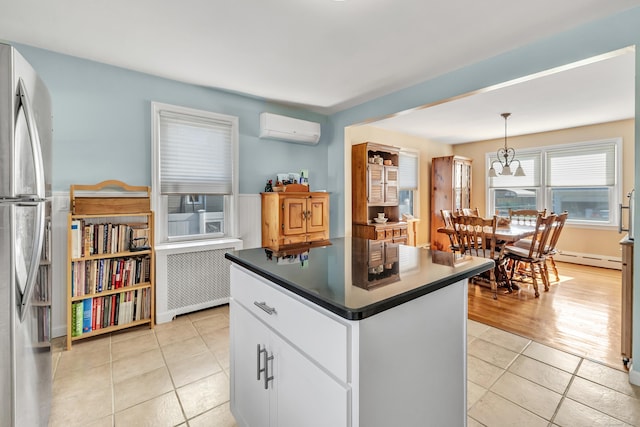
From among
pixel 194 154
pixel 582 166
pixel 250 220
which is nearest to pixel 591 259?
pixel 582 166

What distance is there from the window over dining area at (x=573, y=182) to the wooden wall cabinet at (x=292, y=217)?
14.4 ft

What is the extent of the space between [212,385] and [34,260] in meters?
1.26

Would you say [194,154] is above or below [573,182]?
above

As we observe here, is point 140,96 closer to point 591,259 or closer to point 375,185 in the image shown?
point 375,185

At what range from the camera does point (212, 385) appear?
1922 mm

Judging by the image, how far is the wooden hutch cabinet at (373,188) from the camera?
448 centimetres

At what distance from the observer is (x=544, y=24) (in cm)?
214

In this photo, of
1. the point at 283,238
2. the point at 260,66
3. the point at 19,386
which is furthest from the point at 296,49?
the point at 19,386

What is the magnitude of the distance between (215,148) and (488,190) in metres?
5.68

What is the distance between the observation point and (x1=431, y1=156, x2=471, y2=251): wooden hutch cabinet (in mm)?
5664

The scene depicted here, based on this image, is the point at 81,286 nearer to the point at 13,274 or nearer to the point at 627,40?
the point at 13,274

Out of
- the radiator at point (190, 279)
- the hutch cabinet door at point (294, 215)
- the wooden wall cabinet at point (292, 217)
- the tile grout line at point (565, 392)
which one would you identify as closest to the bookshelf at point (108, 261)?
the radiator at point (190, 279)

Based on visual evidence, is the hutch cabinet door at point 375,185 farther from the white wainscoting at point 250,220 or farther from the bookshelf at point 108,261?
the bookshelf at point 108,261

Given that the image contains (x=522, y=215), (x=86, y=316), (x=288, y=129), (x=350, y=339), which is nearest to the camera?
(x=350, y=339)
